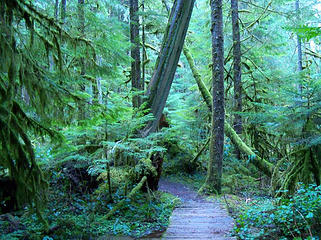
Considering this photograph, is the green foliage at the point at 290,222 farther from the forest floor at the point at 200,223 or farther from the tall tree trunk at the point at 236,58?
the tall tree trunk at the point at 236,58

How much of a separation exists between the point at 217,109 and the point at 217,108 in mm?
36

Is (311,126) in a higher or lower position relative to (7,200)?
higher

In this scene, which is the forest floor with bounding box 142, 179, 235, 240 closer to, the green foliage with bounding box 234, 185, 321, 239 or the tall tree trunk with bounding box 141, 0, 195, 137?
the green foliage with bounding box 234, 185, 321, 239

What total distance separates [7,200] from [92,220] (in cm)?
221

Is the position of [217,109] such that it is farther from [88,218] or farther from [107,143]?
[88,218]

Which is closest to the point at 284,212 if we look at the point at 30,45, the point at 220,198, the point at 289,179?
the point at 289,179

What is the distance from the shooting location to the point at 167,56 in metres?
8.59

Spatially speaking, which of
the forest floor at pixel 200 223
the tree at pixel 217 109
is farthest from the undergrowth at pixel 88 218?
the tree at pixel 217 109

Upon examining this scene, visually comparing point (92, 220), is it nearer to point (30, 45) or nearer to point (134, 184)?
point (134, 184)

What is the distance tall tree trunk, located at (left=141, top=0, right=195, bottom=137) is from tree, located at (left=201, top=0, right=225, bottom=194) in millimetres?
1749

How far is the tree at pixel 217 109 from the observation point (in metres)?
9.83

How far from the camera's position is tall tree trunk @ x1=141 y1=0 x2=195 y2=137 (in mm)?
8508

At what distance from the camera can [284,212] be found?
4.72 m

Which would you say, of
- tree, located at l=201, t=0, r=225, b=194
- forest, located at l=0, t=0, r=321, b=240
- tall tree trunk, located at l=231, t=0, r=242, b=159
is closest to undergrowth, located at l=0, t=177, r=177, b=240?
forest, located at l=0, t=0, r=321, b=240
